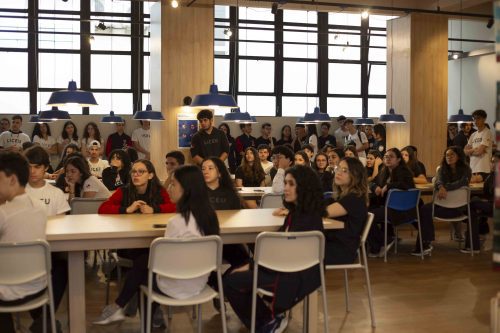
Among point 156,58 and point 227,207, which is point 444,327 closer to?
point 227,207

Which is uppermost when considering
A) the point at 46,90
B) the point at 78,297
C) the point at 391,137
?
the point at 46,90

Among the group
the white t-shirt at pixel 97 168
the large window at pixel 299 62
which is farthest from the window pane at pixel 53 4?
the white t-shirt at pixel 97 168

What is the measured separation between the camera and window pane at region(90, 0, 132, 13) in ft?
46.0

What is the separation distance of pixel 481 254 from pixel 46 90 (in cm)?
978

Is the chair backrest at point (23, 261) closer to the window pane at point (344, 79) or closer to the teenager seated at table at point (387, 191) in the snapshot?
the teenager seated at table at point (387, 191)

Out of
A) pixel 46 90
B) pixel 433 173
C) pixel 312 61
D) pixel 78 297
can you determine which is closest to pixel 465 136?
pixel 433 173

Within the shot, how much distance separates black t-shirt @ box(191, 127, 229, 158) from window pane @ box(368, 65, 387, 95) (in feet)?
29.6

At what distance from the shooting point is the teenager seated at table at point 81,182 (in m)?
6.04

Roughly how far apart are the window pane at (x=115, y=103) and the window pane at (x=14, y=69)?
1.58 meters

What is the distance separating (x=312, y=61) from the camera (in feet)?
51.1

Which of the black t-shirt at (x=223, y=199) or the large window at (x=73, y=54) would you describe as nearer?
the black t-shirt at (x=223, y=199)

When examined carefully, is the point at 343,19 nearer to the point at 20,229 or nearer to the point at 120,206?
the point at 120,206

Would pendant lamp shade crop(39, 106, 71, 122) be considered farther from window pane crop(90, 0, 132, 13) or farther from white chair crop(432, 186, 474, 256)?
white chair crop(432, 186, 474, 256)

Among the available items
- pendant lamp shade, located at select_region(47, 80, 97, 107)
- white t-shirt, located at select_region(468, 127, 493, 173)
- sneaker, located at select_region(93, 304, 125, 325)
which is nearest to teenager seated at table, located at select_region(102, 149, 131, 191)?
pendant lamp shade, located at select_region(47, 80, 97, 107)
